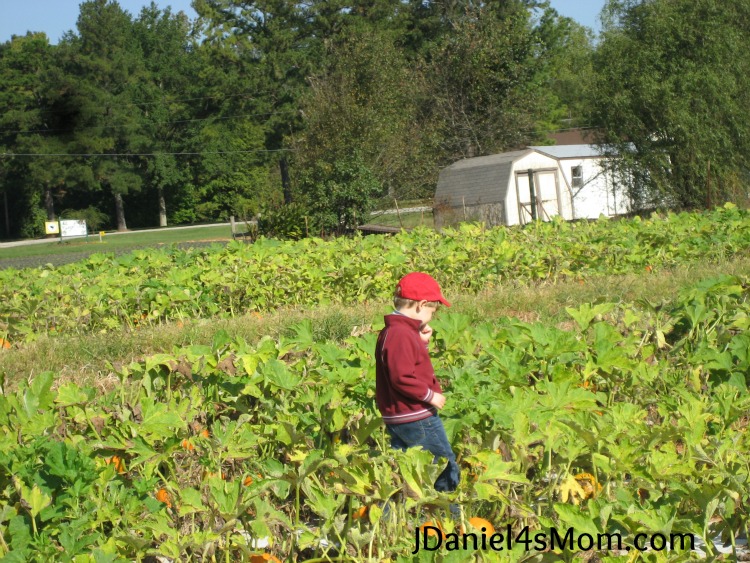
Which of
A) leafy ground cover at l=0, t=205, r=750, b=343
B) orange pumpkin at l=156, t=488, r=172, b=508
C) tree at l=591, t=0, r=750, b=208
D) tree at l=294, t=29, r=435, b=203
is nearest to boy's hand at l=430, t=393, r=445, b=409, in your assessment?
orange pumpkin at l=156, t=488, r=172, b=508

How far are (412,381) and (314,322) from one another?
4.27m

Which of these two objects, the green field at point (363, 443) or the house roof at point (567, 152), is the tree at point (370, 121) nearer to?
the house roof at point (567, 152)

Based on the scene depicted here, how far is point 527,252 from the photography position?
10594 millimetres

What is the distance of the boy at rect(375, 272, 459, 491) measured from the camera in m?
3.94

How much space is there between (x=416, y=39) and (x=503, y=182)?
27.6 meters

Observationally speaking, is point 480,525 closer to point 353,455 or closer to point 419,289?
point 353,455

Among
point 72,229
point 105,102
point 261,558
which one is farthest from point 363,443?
point 105,102

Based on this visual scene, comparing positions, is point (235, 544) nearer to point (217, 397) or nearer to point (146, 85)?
point (217, 397)

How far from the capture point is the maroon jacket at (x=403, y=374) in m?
3.93

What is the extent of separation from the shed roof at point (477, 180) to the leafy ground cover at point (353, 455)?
80.6ft

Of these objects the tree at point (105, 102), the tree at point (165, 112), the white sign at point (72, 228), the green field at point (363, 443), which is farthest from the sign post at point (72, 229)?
the green field at point (363, 443)

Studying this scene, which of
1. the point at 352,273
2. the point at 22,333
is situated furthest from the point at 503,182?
the point at 22,333

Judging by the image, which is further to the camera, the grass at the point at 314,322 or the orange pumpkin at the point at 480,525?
the grass at the point at 314,322

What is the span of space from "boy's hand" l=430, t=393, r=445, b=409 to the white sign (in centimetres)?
4719
